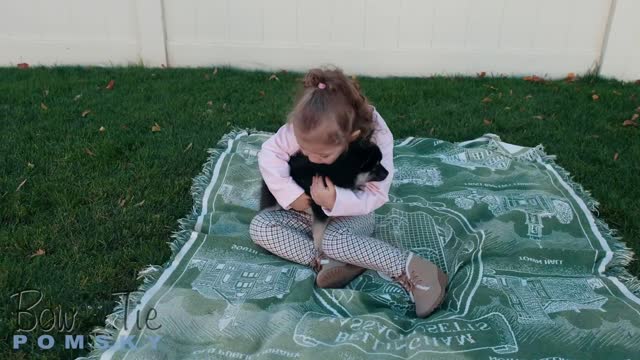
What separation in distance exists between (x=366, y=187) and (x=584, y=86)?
10.9 ft

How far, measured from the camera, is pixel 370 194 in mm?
2387

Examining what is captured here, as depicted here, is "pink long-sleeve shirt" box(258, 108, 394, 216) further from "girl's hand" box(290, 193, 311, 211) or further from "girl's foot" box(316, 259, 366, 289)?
"girl's foot" box(316, 259, 366, 289)

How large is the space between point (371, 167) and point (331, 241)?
1.10 ft

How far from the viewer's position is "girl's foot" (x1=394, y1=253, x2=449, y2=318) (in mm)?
2188

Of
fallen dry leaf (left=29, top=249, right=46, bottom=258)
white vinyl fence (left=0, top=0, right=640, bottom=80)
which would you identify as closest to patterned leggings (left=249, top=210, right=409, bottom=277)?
fallen dry leaf (left=29, top=249, right=46, bottom=258)

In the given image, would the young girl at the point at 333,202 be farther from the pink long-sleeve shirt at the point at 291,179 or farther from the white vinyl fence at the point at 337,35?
the white vinyl fence at the point at 337,35

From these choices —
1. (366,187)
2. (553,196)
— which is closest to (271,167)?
(366,187)

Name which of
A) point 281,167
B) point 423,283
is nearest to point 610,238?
point 423,283

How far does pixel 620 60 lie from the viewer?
5102mm

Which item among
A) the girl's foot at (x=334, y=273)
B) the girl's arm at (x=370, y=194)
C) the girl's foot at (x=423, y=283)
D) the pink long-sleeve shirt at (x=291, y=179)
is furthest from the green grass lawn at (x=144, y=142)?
the girl's foot at (x=423, y=283)

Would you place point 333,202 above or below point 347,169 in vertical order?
below

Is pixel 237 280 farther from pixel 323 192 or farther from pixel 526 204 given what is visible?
pixel 526 204

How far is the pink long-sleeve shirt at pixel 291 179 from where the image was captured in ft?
7.70

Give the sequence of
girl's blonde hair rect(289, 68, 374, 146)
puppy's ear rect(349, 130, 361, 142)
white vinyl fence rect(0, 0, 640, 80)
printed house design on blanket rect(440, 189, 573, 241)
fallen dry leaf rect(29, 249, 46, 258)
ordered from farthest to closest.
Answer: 1. white vinyl fence rect(0, 0, 640, 80)
2. printed house design on blanket rect(440, 189, 573, 241)
3. fallen dry leaf rect(29, 249, 46, 258)
4. puppy's ear rect(349, 130, 361, 142)
5. girl's blonde hair rect(289, 68, 374, 146)
